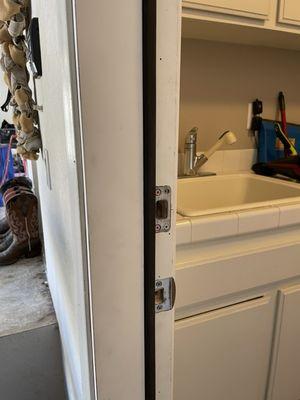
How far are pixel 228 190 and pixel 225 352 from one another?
80 cm

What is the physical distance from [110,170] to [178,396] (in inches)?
34.0

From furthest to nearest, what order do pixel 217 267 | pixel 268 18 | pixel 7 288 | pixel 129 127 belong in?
pixel 7 288 < pixel 268 18 < pixel 217 267 < pixel 129 127

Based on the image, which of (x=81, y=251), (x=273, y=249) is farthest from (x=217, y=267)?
(x=81, y=251)

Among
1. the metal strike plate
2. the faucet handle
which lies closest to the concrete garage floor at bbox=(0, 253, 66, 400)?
the metal strike plate

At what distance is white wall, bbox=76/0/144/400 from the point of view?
371mm

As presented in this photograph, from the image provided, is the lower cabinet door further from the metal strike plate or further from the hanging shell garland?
the hanging shell garland

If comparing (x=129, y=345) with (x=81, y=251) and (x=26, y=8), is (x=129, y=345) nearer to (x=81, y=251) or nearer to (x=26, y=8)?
(x=81, y=251)

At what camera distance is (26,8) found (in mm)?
967

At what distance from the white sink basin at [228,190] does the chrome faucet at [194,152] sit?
63mm

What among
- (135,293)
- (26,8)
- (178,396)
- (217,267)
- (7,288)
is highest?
(26,8)

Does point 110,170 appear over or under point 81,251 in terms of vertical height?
over

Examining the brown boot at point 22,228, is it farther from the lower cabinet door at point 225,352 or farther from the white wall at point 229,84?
the lower cabinet door at point 225,352

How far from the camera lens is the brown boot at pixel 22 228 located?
1.48 m

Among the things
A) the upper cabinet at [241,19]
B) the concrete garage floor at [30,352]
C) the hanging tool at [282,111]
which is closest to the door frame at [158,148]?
the concrete garage floor at [30,352]
